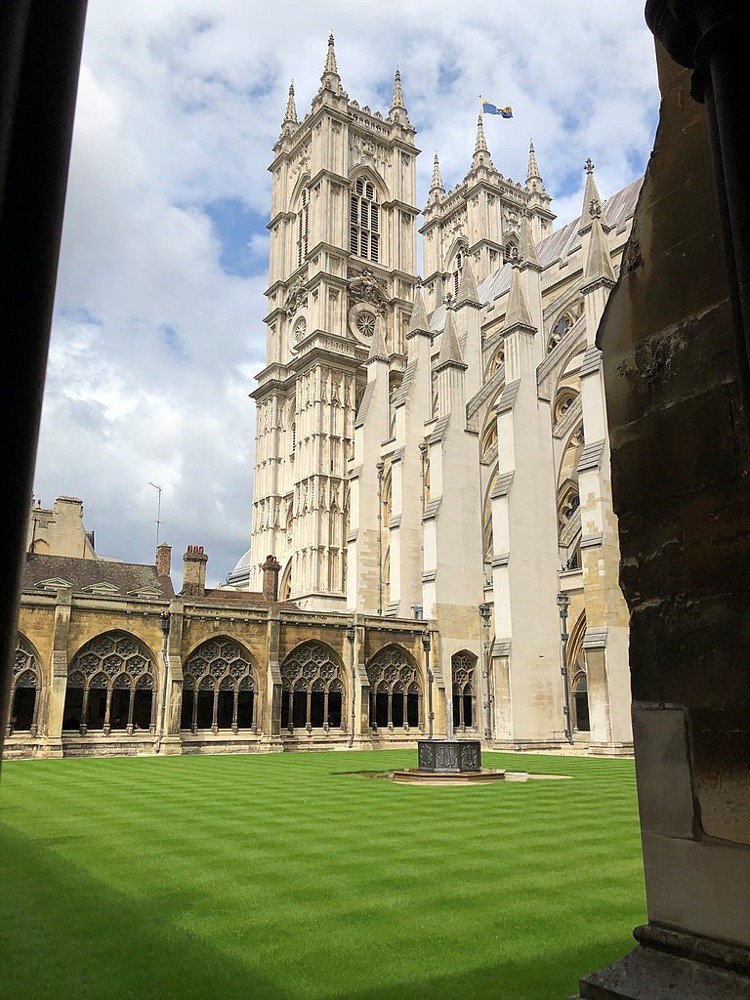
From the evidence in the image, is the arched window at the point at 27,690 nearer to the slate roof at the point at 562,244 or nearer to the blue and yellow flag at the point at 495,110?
the slate roof at the point at 562,244

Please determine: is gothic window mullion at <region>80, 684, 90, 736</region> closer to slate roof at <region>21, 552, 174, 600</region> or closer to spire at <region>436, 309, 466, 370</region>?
slate roof at <region>21, 552, 174, 600</region>

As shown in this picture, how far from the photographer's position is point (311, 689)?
2700cm

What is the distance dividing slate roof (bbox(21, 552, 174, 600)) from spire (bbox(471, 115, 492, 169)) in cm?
4012

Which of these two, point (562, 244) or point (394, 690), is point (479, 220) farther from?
point (394, 690)

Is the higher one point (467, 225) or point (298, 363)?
point (467, 225)

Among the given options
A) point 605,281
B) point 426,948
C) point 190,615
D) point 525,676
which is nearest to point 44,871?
point 426,948

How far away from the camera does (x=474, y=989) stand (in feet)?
13.9

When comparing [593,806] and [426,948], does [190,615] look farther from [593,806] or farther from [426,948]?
[426,948]

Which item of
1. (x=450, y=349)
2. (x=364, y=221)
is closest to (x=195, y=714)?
(x=450, y=349)

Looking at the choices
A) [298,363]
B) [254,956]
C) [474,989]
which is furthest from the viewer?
[298,363]

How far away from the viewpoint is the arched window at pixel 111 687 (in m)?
23.3

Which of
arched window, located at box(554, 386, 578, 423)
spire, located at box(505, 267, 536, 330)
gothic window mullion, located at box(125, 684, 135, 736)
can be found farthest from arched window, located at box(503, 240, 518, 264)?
gothic window mullion, located at box(125, 684, 135, 736)

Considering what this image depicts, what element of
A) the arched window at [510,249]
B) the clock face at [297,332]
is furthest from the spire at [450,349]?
the arched window at [510,249]

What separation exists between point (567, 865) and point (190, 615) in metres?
19.4
